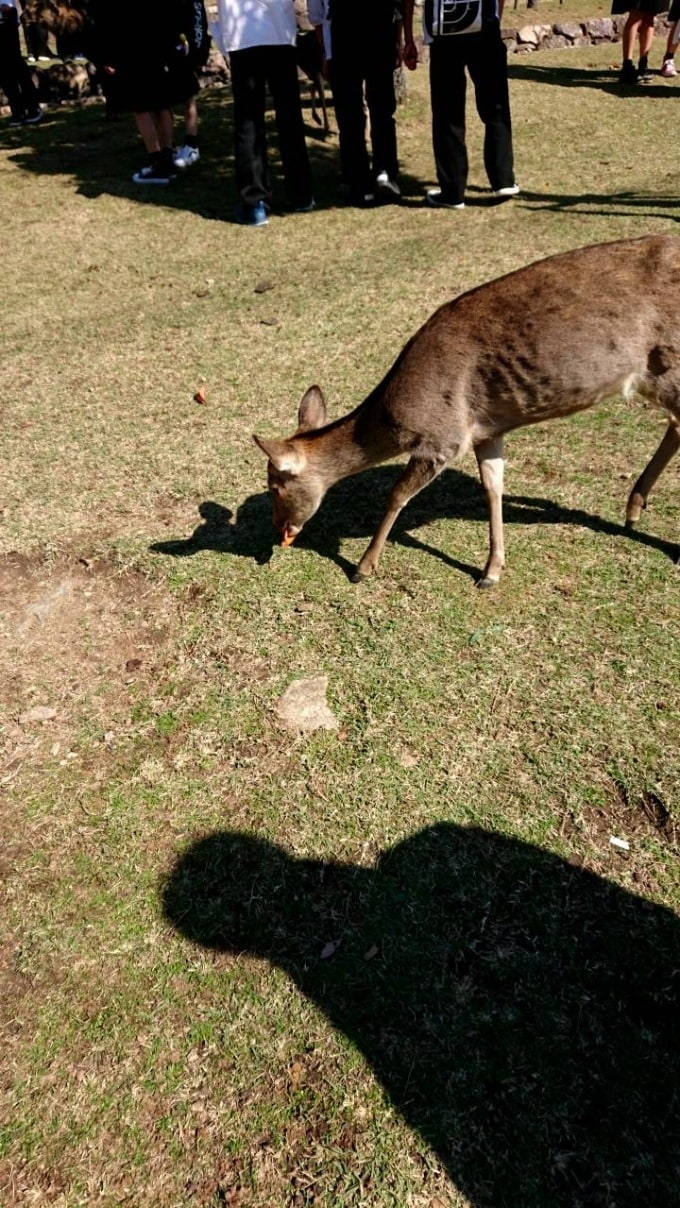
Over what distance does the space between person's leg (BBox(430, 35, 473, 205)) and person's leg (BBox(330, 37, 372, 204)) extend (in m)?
0.89

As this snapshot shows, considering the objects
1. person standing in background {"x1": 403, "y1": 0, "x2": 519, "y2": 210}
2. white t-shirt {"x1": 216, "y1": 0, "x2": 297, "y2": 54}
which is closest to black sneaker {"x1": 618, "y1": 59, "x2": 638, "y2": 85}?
person standing in background {"x1": 403, "y1": 0, "x2": 519, "y2": 210}

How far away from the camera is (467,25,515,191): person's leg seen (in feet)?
24.8

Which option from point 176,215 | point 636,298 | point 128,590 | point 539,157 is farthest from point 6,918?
point 539,157

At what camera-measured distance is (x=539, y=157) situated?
385 inches

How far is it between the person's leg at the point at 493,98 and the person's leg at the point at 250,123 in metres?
2.08

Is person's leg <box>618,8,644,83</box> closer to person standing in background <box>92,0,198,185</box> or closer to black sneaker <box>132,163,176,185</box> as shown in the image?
person standing in background <box>92,0,198,185</box>

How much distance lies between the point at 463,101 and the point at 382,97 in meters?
1.00

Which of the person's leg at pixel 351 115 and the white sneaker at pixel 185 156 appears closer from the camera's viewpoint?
the person's leg at pixel 351 115

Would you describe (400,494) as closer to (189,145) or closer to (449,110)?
(449,110)

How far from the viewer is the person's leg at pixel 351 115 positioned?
815cm

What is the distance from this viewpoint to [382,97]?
840 cm

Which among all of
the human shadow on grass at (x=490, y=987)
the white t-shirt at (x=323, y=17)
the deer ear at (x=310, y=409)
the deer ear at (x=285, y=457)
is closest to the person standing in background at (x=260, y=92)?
the white t-shirt at (x=323, y=17)

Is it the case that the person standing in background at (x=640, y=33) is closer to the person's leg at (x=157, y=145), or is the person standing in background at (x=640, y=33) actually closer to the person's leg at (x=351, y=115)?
the person's leg at (x=351, y=115)

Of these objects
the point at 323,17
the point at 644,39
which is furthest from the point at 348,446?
the point at 644,39
